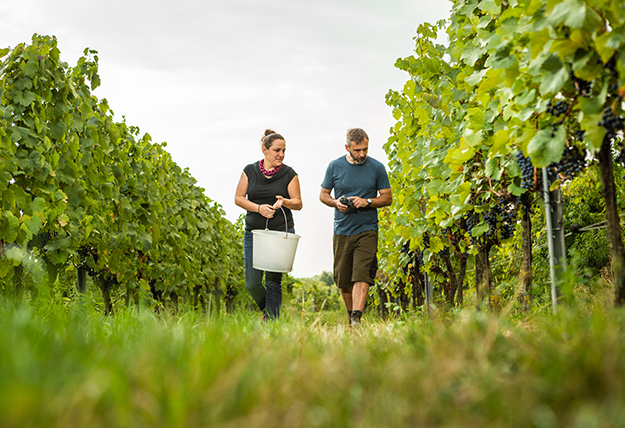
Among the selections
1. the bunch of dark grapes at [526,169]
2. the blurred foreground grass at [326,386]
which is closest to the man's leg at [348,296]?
the bunch of dark grapes at [526,169]

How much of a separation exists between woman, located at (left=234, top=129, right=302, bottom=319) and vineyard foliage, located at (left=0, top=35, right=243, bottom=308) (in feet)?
4.79

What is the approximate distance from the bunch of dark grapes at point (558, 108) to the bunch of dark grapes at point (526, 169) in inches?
19.0

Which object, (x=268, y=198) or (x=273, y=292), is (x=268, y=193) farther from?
(x=273, y=292)

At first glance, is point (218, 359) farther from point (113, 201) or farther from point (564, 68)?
point (113, 201)

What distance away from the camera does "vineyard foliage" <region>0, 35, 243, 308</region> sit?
153 inches

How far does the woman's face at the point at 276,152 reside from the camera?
4543 millimetres

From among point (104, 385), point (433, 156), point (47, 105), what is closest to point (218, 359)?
point (104, 385)

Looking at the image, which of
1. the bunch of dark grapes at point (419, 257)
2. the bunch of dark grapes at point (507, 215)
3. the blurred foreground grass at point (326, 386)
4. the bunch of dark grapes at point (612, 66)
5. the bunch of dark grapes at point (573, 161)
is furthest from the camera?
the bunch of dark grapes at point (419, 257)

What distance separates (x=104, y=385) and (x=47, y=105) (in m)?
4.04

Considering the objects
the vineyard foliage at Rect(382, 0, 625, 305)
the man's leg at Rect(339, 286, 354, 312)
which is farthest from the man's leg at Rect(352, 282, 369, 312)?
the vineyard foliage at Rect(382, 0, 625, 305)

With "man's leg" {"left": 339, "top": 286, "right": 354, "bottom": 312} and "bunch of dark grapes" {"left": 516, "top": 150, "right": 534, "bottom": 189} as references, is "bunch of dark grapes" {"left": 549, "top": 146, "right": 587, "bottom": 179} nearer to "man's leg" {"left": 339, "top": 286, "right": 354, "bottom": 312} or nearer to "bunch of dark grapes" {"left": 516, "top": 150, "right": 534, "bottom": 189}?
"bunch of dark grapes" {"left": 516, "top": 150, "right": 534, "bottom": 189}

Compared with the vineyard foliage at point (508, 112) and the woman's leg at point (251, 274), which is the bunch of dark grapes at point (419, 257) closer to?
the vineyard foliage at point (508, 112)

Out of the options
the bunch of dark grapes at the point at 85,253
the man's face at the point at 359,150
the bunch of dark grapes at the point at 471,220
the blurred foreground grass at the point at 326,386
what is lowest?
the blurred foreground grass at the point at 326,386

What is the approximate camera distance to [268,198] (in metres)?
4.58
